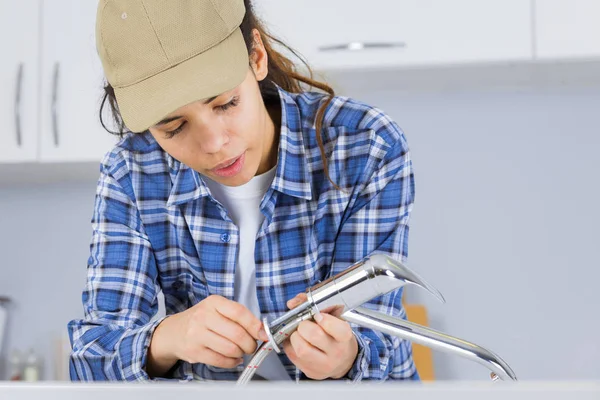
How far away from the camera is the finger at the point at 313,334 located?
34.7 inches

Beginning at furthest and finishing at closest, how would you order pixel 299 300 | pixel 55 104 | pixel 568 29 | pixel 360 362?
pixel 55 104 → pixel 568 29 → pixel 360 362 → pixel 299 300

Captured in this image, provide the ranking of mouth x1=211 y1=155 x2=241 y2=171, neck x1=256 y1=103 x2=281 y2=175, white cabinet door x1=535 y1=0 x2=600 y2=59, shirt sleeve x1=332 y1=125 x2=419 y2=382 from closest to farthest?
mouth x1=211 y1=155 x2=241 y2=171
shirt sleeve x1=332 y1=125 x2=419 y2=382
neck x1=256 y1=103 x2=281 y2=175
white cabinet door x1=535 y1=0 x2=600 y2=59

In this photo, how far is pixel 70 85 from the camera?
2.15 m

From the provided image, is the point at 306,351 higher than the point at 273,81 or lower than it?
Result: lower

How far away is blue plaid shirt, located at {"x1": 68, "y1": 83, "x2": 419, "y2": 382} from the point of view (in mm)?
1156

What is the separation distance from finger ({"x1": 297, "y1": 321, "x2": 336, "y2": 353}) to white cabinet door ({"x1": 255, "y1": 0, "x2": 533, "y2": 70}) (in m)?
1.20

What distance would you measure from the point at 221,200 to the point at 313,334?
430mm

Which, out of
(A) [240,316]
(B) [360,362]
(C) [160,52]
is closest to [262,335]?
(A) [240,316]

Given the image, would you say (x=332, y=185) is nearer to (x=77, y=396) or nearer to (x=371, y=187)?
(x=371, y=187)

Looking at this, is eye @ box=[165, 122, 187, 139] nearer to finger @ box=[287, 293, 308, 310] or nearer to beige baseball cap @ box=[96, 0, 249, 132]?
beige baseball cap @ box=[96, 0, 249, 132]

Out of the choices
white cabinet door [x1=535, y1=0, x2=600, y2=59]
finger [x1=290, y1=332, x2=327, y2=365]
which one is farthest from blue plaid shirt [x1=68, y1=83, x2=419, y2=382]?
white cabinet door [x1=535, y1=0, x2=600, y2=59]

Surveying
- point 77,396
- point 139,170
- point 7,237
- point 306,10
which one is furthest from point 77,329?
point 7,237

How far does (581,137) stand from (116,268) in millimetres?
1471

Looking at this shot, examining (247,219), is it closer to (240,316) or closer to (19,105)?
(240,316)
